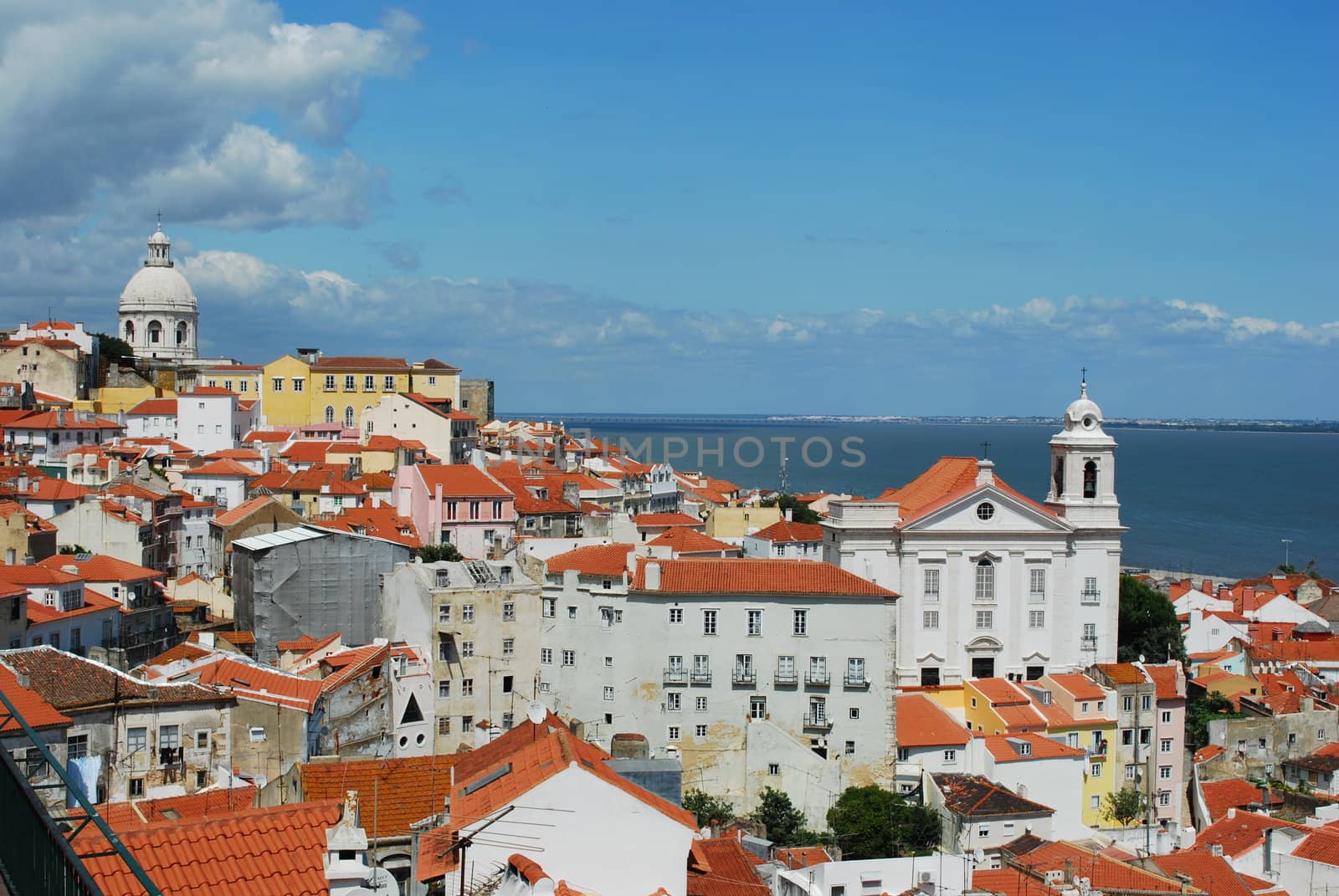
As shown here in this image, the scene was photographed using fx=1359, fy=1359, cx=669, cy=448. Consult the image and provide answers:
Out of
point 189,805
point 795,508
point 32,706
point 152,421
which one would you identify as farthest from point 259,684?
point 795,508

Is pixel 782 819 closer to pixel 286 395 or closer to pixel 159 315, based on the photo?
pixel 286 395

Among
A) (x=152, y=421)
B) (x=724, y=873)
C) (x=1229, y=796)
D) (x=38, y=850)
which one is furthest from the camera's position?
(x=152, y=421)

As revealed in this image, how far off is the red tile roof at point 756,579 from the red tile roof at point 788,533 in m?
15.4

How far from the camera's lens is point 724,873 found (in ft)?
56.0

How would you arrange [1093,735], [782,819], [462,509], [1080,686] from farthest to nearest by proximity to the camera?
[462,509] → [1080,686] → [1093,735] → [782,819]

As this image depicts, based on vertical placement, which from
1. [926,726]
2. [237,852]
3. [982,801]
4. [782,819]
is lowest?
[782,819]

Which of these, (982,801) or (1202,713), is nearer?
(982,801)

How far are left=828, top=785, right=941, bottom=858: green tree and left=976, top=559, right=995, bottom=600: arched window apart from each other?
11344 millimetres

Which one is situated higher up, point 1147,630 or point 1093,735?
point 1147,630

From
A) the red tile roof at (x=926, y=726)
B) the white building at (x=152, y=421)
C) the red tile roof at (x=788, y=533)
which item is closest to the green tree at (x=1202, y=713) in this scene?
the red tile roof at (x=926, y=726)

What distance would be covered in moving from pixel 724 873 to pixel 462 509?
30.0 metres

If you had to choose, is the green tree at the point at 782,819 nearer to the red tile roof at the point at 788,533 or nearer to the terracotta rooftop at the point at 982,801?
the terracotta rooftop at the point at 982,801

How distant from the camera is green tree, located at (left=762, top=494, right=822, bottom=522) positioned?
64.4 meters

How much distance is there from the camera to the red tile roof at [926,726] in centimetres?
3006
